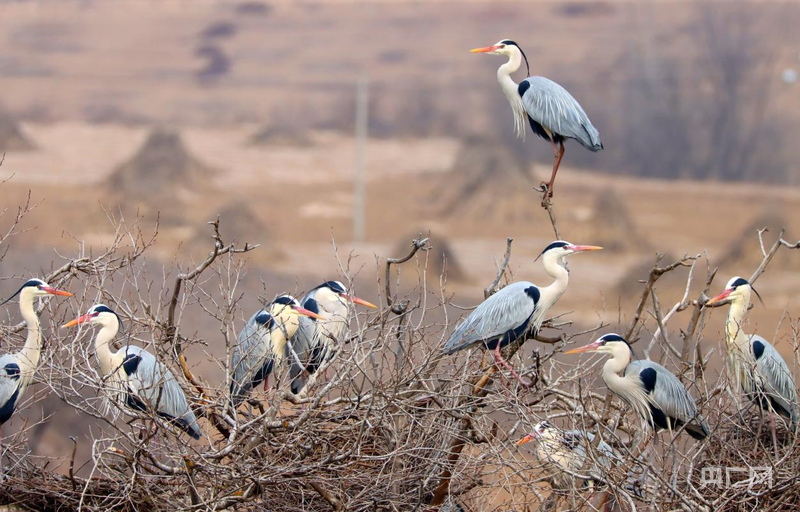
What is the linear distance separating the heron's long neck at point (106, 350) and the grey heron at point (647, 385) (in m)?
2.57

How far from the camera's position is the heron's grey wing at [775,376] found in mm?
6234

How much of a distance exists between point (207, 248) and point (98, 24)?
11887 mm

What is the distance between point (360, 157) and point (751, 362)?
2475cm

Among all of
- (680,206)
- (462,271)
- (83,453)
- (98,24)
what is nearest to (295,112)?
(98,24)

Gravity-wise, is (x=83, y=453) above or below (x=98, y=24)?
below

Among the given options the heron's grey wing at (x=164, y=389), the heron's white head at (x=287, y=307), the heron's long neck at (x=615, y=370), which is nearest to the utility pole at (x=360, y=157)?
the heron's white head at (x=287, y=307)

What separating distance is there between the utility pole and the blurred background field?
20cm

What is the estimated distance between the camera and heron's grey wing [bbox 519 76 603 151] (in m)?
7.49

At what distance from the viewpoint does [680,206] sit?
2972cm

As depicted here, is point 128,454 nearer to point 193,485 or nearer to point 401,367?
point 193,485

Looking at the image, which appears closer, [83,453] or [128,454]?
[128,454]

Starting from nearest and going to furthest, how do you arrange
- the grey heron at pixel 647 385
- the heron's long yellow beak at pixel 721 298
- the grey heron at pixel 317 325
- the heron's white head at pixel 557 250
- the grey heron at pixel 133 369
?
1. the grey heron at pixel 647 385
2. the grey heron at pixel 133 369
3. the heron's long yellow beak at pixel 721 298
4. the heron's white head at pixel 557 250
5. the grey heron at pixel 317 325

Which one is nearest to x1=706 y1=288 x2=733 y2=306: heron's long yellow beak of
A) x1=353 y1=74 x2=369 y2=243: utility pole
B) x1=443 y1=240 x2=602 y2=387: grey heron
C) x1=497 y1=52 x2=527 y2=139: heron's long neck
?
x1=443 y1=240 x2=602 y2=387: grey heron

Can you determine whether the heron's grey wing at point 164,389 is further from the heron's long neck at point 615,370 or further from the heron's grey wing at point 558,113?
the heron's grey wing at point 558,113
